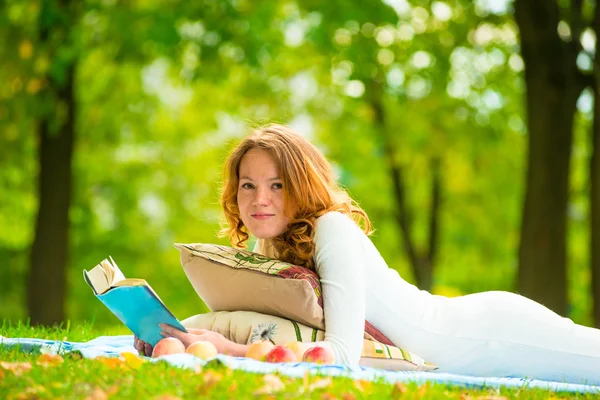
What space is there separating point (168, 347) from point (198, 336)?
7.2 inches

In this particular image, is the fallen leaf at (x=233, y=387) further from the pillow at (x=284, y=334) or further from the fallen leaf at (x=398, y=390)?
the pillow at (x=284, y=334)

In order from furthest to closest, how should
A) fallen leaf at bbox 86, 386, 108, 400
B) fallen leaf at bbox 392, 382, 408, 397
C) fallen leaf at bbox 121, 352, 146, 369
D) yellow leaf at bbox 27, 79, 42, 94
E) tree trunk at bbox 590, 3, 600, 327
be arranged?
yellow leaf at bbox 27, 79, 42, 94 → tree trunk at bbox 590, 3, 600, 327 → fallen leaf at bbox 121, 352, 146, 369 → fallen leaf at bbox 392, 382, 408, 397 → fallen leaf at bbox 86, 386, 108, 400

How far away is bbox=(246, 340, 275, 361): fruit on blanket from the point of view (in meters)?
3.60

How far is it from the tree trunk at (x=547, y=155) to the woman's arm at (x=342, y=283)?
5495 millimetres

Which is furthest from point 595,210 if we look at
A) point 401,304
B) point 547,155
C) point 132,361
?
point 132,361

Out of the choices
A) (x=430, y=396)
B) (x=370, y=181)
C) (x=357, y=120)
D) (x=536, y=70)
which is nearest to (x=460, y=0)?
(x=536, y=70)

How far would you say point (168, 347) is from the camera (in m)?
3.58

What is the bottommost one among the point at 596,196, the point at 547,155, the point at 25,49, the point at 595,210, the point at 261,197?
the point at 261,197

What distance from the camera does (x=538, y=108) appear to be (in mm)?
9055

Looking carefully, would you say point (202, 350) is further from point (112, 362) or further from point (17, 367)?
point (17, 367)

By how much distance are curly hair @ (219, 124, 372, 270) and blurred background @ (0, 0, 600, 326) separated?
4.66 feet

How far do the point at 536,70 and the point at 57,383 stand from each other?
7.31 meters

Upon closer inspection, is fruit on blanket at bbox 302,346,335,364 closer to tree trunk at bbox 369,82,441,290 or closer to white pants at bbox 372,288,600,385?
white pants at bbox 372,288,600,385

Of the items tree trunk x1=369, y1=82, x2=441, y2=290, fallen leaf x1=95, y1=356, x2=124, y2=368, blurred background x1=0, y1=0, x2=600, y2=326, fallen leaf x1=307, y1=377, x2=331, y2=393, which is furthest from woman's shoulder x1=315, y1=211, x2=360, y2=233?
tree trunk x1=369, y1=82, x2=441, y2=290
